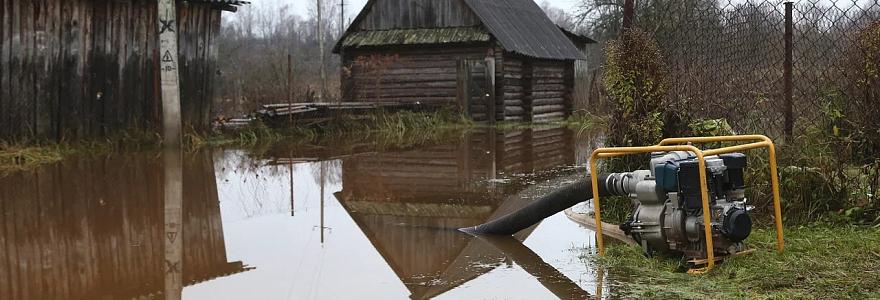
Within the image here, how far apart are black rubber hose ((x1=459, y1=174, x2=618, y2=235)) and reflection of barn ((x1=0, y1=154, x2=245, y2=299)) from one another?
6.85 feet

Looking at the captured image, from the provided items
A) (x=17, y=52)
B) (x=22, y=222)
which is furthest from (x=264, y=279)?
(x=17, y=52)

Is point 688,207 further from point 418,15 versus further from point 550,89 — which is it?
point 550,89

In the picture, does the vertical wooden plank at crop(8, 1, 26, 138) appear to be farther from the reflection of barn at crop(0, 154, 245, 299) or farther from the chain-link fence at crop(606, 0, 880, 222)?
the chain-link fence at crop(606, 0, 880, 222)

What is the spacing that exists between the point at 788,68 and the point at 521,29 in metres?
20.0

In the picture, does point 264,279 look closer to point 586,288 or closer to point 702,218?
point 586,288

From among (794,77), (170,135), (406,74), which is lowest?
(170,135)

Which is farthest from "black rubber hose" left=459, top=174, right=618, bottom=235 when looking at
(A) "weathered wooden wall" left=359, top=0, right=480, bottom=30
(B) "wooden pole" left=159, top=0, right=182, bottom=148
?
(A) "weathered wooden wall" left=359, top=0, right=480, bottom=30

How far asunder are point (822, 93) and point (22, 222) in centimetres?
697

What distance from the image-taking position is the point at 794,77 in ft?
27.8

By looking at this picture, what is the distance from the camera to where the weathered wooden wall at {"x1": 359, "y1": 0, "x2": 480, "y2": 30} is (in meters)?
24.6

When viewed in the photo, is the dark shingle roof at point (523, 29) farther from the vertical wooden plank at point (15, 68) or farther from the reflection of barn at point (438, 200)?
the vertical wooden plank at point (15, 68)

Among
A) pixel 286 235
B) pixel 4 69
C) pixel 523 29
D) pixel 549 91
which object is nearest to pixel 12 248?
pixel 286 235

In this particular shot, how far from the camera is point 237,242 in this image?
7285 mm

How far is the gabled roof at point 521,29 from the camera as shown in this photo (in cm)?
2450
